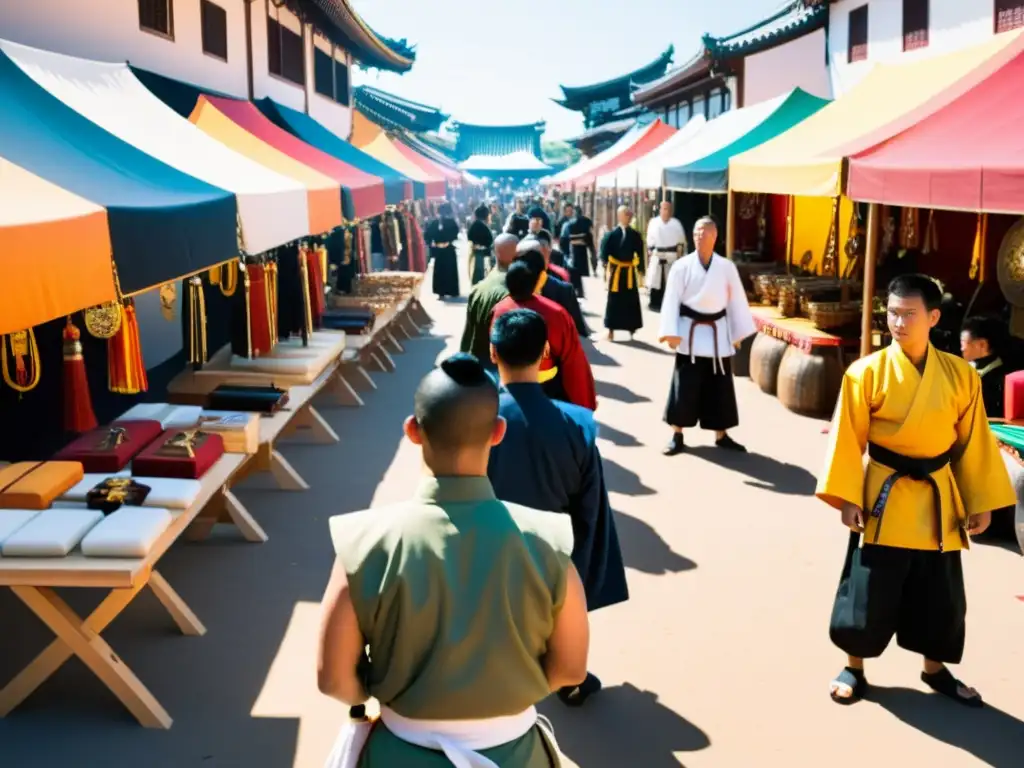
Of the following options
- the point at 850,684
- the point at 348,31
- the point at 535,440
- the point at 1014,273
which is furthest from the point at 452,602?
the point at 348,31

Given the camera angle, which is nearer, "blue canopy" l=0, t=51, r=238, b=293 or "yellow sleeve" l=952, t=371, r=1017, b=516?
"yellow sleeve" l=952, t=371, r=1017, b=516

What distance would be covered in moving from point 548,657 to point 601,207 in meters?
28.8

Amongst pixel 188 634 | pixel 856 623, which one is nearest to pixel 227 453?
pixel 188 634

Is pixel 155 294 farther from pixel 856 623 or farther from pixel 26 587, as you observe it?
pixel 856 623

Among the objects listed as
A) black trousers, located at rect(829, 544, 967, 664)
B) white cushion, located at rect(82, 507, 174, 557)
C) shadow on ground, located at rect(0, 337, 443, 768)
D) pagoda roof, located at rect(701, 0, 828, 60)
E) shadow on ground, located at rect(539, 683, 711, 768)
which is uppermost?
pagoda roof, located at rect(701, 0, 828, 60)

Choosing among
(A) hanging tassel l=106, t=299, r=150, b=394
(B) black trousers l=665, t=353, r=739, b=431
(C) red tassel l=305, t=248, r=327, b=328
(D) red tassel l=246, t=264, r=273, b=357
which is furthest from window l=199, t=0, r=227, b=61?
(A) hanging tassel l=106, t=299, r=150, b=394

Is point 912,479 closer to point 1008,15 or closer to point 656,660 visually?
point 656,660

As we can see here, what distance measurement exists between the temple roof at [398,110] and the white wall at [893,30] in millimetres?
26026

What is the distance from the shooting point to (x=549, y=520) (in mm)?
2100

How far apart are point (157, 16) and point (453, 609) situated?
8.48 m

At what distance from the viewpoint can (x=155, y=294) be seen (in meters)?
8.66

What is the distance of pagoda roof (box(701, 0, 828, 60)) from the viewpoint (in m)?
14.5

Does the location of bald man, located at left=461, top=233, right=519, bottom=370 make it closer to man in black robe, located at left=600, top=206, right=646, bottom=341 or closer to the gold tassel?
the gold tassel

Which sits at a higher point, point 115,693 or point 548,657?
point 548,657
